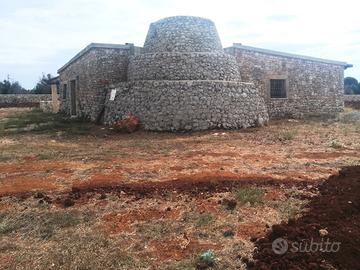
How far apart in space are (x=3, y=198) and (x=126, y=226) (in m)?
2.81

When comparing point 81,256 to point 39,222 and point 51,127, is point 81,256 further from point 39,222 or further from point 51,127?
point 51,127

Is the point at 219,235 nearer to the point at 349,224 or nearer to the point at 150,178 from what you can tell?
the point at 349,224

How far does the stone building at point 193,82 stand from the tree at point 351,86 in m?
29.8

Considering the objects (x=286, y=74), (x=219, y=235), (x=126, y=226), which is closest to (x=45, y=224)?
(x=126, y=226)

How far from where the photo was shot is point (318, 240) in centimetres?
435

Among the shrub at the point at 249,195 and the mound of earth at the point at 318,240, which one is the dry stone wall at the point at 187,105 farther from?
the mound of earth at the point at 318,240

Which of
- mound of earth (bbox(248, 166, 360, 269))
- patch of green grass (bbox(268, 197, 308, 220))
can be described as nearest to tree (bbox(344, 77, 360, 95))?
patch of green grass (bbox(268, 197, 308, 220))

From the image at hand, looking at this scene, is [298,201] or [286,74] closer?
[298,201]

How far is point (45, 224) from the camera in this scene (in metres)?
5.70

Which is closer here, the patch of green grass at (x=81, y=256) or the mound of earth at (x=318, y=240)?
the mound of earth at (x=318, y=240)

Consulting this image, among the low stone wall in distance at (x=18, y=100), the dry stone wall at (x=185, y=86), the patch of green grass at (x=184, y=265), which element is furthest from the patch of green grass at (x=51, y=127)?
the low stone wall in distance at (x=18, y=100)

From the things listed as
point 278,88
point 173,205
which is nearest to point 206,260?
point 173,205

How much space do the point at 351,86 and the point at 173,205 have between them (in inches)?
2129

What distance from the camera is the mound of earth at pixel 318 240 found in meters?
3.96
